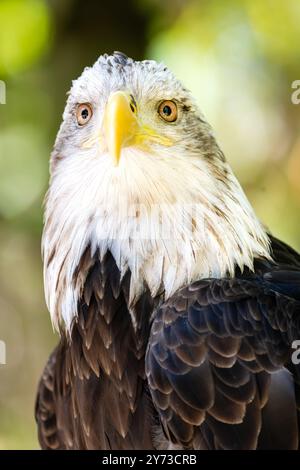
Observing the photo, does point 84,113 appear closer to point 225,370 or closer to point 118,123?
point 118,123

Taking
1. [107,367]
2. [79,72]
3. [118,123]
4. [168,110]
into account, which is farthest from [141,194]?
[79,72]

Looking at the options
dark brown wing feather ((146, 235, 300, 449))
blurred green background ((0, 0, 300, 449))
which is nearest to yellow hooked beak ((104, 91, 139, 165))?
dark brown wing feather ((146, 235, 300, 449))

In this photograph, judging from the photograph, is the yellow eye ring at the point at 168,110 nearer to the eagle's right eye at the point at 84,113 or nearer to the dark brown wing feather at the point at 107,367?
the eagle's right eye at the point at 84,113

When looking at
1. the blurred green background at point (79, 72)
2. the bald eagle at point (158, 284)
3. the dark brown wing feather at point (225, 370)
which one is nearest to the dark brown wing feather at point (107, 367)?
the bald eagle at point (158, 284)

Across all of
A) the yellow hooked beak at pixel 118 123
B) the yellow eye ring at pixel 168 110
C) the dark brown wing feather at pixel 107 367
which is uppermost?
the yellow eye ring at pixel 168 110

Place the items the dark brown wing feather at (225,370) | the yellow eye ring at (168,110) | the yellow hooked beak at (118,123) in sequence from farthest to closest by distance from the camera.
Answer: the yellow eye ring at (168,110)
the yellow hooked beak at (118,123)
the dark brown wing feather at (225,370)

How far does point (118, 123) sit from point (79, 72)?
8.06 ft

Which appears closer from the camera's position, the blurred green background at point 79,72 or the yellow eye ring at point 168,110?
the yellow eye ring at point 168,110

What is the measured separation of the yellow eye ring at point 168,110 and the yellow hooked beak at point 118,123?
0.71ft

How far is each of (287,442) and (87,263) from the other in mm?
1112

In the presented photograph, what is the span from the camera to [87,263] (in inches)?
130

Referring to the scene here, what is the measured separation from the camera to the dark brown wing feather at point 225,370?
282cm
